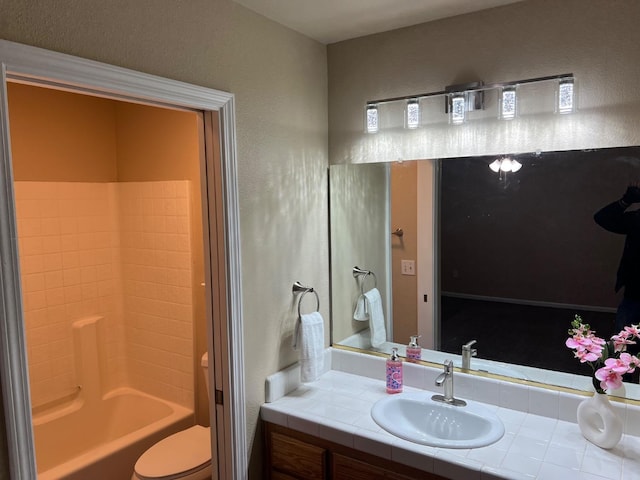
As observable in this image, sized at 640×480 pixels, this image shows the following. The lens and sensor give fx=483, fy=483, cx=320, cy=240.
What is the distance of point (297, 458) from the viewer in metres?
Answer: 2.02

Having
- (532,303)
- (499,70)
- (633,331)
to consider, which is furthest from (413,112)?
(633,331)

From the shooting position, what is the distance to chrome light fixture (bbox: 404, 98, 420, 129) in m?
2.18

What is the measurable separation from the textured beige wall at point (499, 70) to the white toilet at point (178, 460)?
4.69ft

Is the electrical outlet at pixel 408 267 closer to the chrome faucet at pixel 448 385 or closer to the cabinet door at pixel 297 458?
the chrome faucet at pixel 448 385

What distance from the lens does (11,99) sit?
8.82ft

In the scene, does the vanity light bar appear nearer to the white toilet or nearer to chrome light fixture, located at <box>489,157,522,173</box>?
chrome light fixture, located at <box>489,157,522,173</box>

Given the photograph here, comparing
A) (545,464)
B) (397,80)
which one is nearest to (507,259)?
(545,464)

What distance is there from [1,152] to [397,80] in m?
1.64

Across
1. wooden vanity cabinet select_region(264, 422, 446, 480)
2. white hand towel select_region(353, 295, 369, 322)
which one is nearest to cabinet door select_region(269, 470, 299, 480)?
wooden vanity cabinet select_region(264, 422, 446, 480)

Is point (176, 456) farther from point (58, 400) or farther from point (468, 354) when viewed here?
point (468, 354)

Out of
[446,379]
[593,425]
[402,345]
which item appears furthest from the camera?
[402,345]

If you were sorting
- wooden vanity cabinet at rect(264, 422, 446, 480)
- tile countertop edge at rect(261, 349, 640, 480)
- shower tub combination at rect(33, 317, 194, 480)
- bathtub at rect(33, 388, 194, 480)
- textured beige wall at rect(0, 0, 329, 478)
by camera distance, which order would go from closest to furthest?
textured beige wall at rect(0, 0, 329, 478), tile countertop edge at rect(261, 349, 640, 480), wooden vanity cabinet at rect(264, 422, 446, 480), bathtub at rect(33, 388, 194, 480), shower tub combination at rect(33, 317, 194, 480)

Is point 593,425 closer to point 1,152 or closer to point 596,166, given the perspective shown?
point 596,166

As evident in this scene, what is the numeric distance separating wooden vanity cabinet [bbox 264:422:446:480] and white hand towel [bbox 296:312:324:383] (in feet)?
0.90
